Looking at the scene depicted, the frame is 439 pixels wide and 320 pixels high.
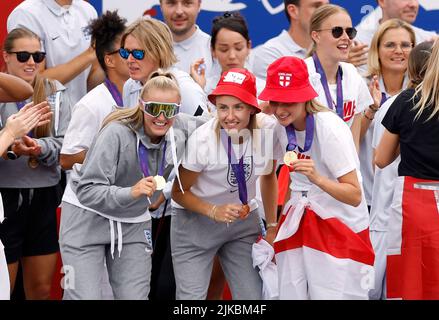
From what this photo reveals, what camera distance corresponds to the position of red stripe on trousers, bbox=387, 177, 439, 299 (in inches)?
250

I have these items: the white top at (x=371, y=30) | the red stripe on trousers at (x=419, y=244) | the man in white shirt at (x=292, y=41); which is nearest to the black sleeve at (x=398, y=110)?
the red stripe on trousers at (x=419, y=244)

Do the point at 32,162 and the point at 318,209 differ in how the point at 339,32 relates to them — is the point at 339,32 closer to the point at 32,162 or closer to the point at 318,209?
the point at 318,209

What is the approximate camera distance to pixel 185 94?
673 cm

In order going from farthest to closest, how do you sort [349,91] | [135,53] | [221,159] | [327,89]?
[349,91]
[327,89]
[135,53]
[221,159]

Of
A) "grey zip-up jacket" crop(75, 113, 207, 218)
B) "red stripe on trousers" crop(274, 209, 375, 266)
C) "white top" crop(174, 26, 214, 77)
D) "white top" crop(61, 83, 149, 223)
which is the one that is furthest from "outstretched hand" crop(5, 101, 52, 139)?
"white top" crop(174, 26, 214, 77)

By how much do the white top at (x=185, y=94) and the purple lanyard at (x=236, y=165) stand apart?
0.62 metres

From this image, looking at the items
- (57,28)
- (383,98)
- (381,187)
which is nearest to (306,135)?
(381,187)

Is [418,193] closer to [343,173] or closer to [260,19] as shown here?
[343,173]

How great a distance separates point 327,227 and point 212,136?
2.75 ft

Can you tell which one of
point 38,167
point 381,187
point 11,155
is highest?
point 11,155

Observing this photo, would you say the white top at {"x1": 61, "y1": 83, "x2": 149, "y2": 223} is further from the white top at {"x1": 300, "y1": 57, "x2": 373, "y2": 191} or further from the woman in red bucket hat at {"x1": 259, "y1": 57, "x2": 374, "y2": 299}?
the white top at {"x1": 300, "y1": 57, "x2": 373, "y2": 191}

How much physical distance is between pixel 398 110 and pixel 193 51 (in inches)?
82.3

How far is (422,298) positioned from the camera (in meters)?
6.43
